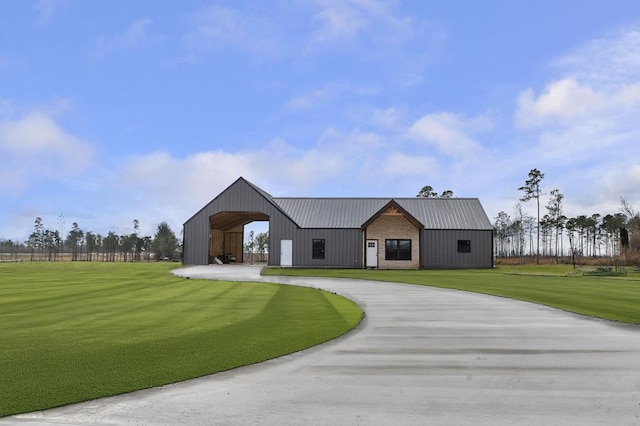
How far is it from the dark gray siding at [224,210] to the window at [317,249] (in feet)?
9.43

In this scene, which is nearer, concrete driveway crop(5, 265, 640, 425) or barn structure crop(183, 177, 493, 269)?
concrete driveway crop(5, 265, 640, 425)

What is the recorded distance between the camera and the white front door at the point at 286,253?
146 ft

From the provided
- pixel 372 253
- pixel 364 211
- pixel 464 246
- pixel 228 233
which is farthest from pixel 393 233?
pixel 228 233

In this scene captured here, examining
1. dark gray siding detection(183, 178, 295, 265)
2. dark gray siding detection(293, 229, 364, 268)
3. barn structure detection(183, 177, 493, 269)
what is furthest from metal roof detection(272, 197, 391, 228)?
dark gray siding detection(183, 178, 295, 265)

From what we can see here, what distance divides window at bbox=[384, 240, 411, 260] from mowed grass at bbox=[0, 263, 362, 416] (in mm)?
28113

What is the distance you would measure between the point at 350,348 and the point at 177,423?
14.7ft

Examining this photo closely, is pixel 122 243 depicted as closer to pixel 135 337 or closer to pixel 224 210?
pixel 224 210

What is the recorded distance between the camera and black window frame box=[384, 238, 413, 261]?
45.6 m

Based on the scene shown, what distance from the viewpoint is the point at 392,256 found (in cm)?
4575

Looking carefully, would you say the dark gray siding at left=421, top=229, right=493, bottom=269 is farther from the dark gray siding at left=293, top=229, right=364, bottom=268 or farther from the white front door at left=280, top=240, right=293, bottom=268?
the white front door at left=280, top=240, right=293, bottom=268

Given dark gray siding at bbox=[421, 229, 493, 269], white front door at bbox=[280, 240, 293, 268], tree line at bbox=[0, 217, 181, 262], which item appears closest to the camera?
white front door at bbox=[280, 240, 293, 268]

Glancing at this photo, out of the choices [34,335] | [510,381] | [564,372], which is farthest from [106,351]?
[564,372]

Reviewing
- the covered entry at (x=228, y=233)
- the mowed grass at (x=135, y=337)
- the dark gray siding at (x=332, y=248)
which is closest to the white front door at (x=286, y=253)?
the dark gray siding at (x=332, y=248)

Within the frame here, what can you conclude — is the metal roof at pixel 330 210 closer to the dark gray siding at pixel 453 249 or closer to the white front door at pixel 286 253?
the white front door at pixel 286 253
